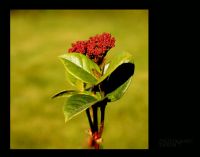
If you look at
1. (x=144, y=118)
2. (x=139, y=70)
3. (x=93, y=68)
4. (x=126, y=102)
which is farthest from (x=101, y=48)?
(x=139, y=70)

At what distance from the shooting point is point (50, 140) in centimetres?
420

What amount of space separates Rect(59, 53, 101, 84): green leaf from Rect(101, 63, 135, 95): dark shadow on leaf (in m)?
0.05

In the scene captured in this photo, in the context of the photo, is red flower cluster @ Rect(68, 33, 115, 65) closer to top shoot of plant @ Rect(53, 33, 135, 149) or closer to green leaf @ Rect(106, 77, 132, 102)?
top shoot of plant @ Rect(53, 33, 135, 149)

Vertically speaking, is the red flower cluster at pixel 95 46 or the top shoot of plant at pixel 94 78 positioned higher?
the red flower cluster at pixel 95 46

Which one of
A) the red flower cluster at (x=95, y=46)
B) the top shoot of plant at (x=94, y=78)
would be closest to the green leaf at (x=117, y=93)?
the top shoot of plant at (x=94, y=78)

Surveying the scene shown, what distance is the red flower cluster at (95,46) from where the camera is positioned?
4.01 ft

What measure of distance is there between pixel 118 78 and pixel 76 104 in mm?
204

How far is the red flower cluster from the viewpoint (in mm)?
1222

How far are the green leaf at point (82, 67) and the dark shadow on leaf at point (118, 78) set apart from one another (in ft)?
0.17

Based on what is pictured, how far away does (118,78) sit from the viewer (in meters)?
1.33

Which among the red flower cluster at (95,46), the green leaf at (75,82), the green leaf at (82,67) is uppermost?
the red flower cluster at (95,46)

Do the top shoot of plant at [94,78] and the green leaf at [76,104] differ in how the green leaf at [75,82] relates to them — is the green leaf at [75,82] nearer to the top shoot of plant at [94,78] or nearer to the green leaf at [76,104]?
the top shoot of plant at [94,78]

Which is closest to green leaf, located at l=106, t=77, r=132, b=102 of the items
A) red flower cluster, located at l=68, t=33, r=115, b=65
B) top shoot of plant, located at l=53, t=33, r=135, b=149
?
top shoot of plant, located at l=53, t=33, r=135, b=149

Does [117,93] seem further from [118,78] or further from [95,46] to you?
[95,46]
